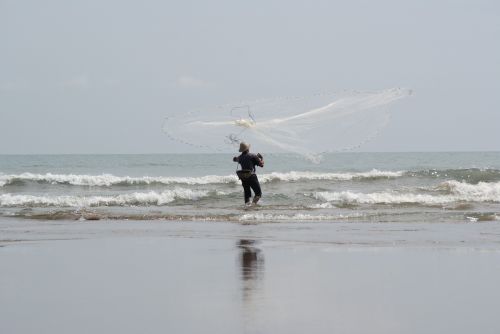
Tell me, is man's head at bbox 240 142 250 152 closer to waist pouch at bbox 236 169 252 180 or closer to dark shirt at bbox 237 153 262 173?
dark shirt at bbox 237 153 262 173

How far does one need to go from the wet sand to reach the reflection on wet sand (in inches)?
0.5

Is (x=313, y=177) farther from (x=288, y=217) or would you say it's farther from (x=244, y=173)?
(x=288, y=217)

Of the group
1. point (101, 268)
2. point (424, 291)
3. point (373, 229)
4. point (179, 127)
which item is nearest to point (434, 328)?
point (424, 291)

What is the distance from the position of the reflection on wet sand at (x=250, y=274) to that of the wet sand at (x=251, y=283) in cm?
1

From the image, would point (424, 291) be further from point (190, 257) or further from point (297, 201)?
point (297, 201)

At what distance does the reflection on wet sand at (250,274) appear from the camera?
6.27 meters

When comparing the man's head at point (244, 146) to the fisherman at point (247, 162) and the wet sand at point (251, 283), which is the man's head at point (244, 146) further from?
the wet sand at point (251, 283)

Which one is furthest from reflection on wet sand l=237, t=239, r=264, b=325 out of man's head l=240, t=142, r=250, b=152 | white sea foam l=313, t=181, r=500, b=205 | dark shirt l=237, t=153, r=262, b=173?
white sea foam l=313, t=181, r=500, b=205

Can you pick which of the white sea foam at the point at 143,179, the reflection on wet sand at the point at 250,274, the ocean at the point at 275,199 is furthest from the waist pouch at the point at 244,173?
the white sea foam at the point at 143,179

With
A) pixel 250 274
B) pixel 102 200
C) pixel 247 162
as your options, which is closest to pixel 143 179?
pixel 102 200

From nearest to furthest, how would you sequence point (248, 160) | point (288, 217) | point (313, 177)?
point (288, 217) < point (248, 160) < point (313, 177)

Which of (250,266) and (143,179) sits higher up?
(143,179)

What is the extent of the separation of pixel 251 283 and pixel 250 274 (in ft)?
1.79

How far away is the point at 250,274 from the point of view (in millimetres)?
7926
